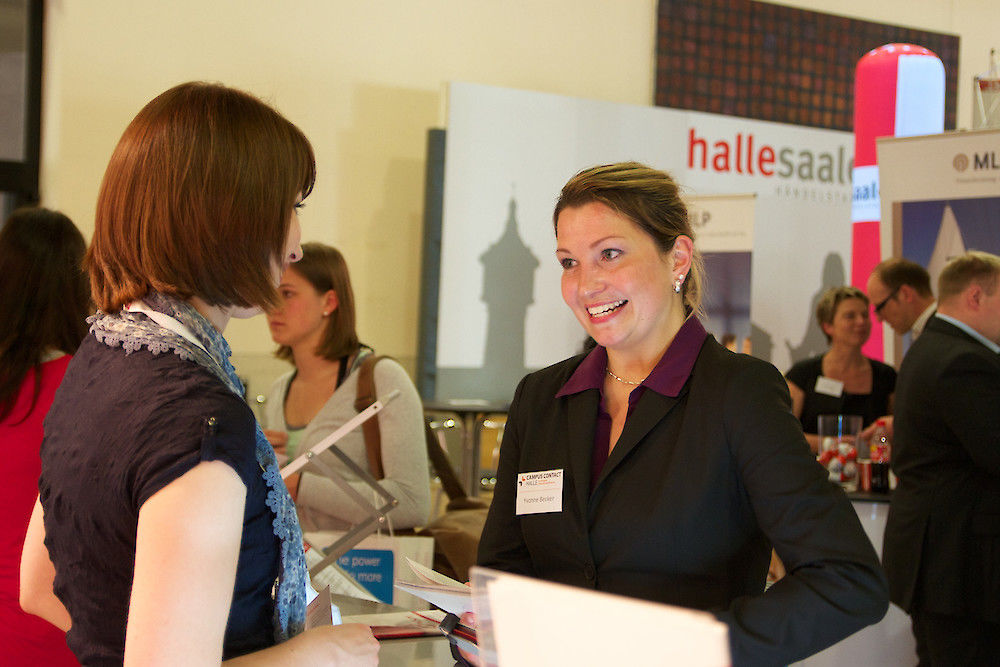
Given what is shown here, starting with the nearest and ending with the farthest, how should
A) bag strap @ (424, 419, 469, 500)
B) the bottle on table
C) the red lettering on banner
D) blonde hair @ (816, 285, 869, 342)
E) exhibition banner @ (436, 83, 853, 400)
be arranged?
bag strap @ (424, 419, 469, 500) < the bottle on table < blonde hair @ (816, 285, 869, 342) < exhibition banner @ (436, 83, 853, 400) < the red lettering on banner

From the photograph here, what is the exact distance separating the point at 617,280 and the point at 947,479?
2219 mm

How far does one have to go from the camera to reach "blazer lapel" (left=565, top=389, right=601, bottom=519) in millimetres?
1581

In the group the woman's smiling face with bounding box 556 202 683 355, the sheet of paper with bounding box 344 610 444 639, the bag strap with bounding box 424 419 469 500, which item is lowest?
the sheet of paper with bounding box 344 610 444 639

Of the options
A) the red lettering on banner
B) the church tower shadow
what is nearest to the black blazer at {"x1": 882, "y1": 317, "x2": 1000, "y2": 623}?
the church tower shadow

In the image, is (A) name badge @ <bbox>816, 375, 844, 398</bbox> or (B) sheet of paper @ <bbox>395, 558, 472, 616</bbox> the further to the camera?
(A) name badge @ <bbox>816, 375, 844, 398</bbox>

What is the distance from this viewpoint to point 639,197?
1.68 metres

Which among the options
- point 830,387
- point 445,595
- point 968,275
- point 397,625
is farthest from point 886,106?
point 445,595

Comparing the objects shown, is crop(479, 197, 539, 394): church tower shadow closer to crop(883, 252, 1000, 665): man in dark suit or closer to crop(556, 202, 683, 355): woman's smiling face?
crop(883, 252, 1000, 665): man in dark suit

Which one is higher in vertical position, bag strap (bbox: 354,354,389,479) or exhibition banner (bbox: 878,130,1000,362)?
exhibition banner (bbox: 878,130,1000,362)

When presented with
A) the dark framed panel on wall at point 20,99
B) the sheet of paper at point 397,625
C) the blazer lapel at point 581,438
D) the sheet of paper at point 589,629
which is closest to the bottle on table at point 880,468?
the sheet of paper at point 397,625

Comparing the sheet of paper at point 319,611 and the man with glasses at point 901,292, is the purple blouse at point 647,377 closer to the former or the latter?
the sheet of paper at point 319,611

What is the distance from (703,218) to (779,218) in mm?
1275

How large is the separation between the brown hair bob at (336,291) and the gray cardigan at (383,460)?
0.17 m

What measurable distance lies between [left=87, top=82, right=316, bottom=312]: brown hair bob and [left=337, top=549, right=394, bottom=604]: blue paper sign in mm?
1580
